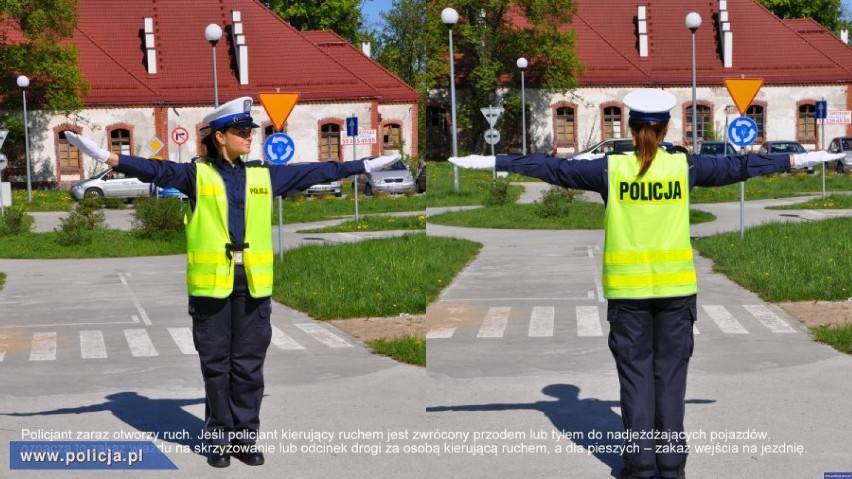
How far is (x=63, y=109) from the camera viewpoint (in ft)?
173

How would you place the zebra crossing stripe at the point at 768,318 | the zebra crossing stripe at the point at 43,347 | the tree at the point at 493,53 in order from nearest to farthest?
the zebra crossing stripe at the point at 43,347 < the zebra crossing stripe at the point at 768,318 < the tree at the point at 493,53

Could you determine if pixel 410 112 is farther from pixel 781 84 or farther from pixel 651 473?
pixel 651 473

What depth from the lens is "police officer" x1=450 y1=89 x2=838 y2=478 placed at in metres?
7.25

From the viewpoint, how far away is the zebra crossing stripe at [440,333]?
1308cm

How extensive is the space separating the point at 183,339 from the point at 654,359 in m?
7.53

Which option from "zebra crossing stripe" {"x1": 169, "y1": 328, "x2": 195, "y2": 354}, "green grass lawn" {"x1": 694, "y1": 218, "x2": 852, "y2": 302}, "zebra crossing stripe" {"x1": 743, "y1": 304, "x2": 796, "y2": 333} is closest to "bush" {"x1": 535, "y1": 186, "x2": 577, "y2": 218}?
"green grass lawn" {"x1": 694, "y1": 218, "x2": 852, "y2": 302}

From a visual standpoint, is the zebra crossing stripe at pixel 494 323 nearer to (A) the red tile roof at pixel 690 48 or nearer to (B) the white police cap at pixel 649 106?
(B) the white police cap at pixel 649 106

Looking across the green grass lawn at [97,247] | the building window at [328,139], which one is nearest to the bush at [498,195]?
the green grass lawn at [97,247]

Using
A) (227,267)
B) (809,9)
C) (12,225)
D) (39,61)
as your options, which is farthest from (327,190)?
(809,9)

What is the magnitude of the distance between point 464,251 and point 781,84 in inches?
1730

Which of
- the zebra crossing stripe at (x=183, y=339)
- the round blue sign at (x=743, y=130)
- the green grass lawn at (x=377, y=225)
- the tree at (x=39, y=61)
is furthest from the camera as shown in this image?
the tree at (x=39, y=61)

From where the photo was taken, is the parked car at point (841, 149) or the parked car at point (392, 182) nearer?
the parked car at point (392, 182)

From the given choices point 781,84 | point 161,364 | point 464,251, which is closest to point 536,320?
point 161,364

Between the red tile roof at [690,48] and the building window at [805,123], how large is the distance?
1.38 meters
